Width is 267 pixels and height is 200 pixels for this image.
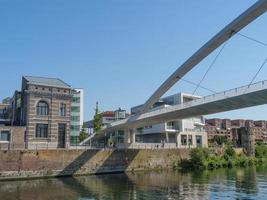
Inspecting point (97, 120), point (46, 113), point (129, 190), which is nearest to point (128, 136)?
point (97, 120)

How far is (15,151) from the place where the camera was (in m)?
40.9

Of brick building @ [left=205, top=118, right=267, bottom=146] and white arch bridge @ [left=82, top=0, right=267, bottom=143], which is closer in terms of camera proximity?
white arch bridge @ [left=82, top=0, right=267, bottom=143]

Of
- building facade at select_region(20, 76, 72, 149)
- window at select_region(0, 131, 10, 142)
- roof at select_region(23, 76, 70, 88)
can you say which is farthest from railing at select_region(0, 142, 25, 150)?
roof at select_region(23, 76, 70, 88)

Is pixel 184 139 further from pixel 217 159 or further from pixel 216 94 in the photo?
pixel 216 94

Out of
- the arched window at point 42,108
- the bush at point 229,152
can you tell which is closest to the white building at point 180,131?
the bush at point 229,152

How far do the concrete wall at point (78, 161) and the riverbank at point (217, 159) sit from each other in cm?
166

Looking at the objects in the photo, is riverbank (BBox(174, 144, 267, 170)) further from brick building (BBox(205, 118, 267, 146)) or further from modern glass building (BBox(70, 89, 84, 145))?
brick building (BBox(205, 118, 267, 146))

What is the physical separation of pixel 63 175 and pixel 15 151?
638cm

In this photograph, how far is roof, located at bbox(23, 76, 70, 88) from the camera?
49.8 m

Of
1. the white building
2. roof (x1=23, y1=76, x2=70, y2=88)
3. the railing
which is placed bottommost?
the railing

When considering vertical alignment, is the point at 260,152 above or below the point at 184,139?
below

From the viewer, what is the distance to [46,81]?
52781 millimetres

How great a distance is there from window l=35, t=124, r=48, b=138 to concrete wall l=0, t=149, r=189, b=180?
5233 millimetres

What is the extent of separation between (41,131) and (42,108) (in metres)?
3.11
